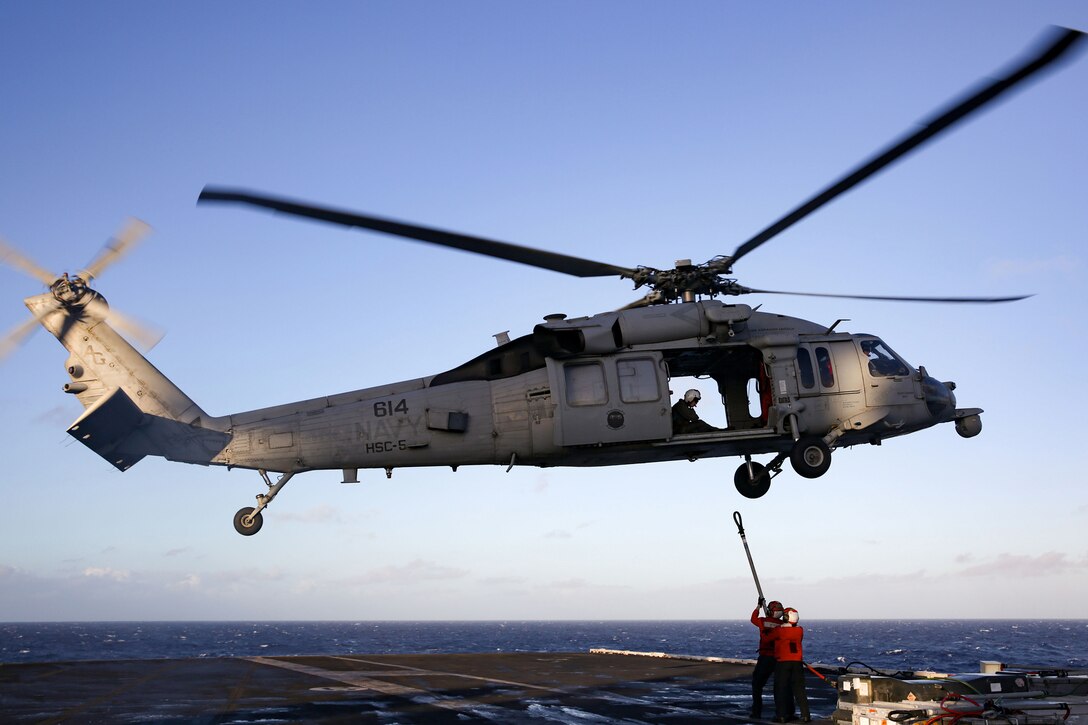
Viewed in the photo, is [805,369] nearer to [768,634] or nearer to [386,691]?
[768,634]

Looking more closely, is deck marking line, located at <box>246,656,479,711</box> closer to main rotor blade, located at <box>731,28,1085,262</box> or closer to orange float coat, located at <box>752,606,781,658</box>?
orange float coat, located at <box>752,606,781,658</box>

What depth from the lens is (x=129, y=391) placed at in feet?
60.5

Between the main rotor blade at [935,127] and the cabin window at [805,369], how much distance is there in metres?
3.26

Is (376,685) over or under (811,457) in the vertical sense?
under

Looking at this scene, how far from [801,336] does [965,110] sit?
869 centimetres

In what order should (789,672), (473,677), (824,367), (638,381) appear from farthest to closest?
(473,677) < (824,367) < (638,381) < (789,672)

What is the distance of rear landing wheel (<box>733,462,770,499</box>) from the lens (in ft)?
65.7

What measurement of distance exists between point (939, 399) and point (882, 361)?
1621 millimetres

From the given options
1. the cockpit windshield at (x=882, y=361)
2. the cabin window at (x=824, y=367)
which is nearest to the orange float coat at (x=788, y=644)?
the cabin window at (x=824, y=367)

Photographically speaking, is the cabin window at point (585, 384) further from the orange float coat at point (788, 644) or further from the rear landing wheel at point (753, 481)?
the orange float coat at point (788, 644)

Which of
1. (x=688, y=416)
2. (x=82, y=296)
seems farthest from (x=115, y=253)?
(x=688, y=416)

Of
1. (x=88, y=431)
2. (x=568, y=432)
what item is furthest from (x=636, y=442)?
(x=88, y=431)

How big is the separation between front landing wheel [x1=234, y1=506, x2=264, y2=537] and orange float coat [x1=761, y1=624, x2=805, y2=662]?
9554 mm

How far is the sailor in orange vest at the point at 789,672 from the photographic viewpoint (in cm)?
1312
